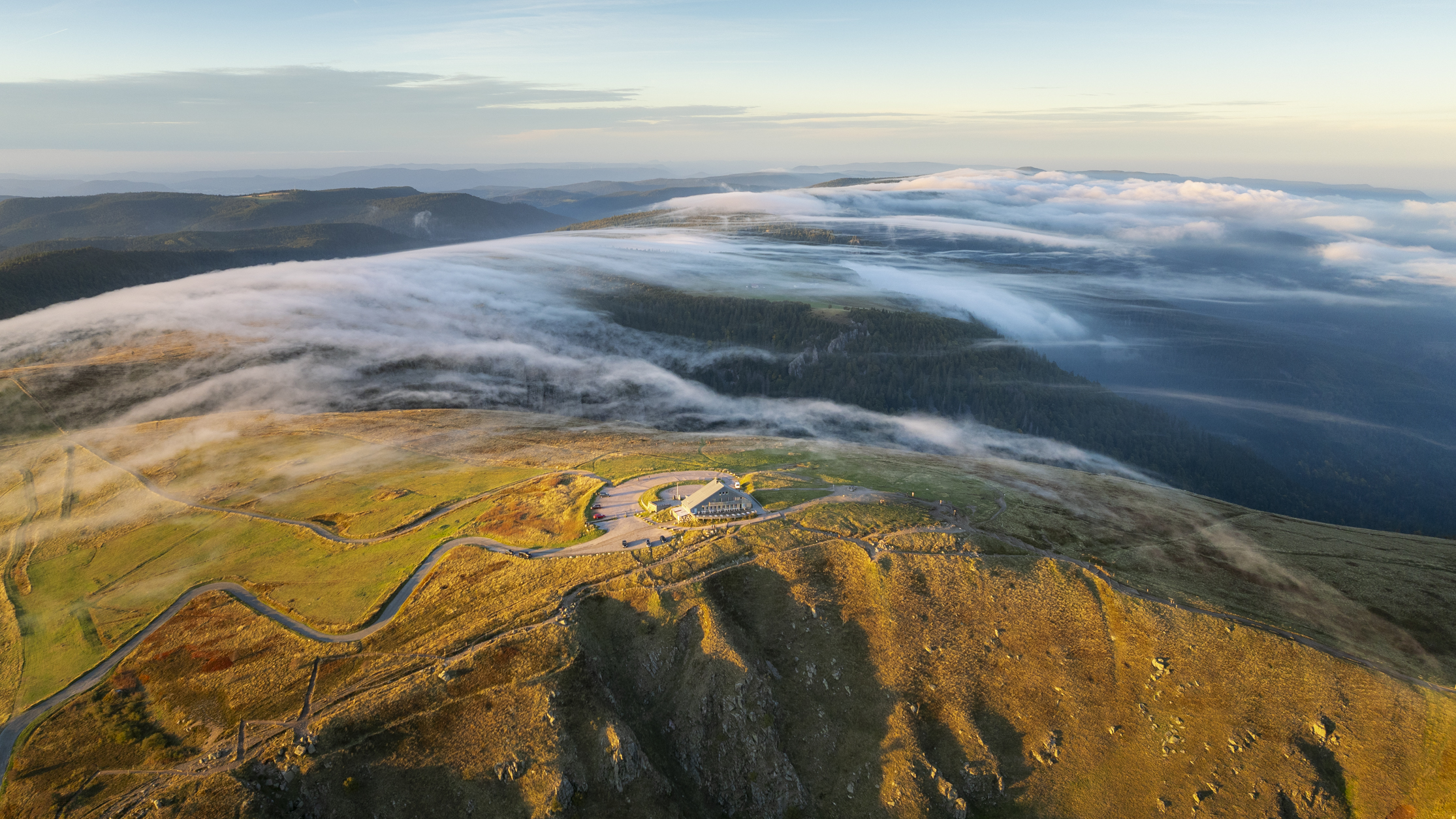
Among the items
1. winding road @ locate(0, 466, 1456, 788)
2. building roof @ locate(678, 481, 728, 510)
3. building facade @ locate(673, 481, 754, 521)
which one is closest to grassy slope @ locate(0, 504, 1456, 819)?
winding road @ locate(0, 466, 1456, 788)

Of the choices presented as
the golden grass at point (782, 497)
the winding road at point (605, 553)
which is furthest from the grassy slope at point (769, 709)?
the golden grass at point (782, 497)

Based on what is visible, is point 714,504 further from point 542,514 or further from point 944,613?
point 944,613

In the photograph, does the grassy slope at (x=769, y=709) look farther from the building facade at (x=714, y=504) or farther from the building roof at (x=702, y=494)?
the building roof at (x=702, y=494)

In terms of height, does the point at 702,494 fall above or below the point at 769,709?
above

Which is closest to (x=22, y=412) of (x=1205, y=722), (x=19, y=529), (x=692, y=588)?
(x=19, y=529)

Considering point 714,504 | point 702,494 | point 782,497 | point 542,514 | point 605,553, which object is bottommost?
point 782,497

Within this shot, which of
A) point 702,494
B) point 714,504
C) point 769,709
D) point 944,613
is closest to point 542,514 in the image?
point 702,494

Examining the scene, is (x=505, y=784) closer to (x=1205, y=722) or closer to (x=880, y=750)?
(x=880, y=750)

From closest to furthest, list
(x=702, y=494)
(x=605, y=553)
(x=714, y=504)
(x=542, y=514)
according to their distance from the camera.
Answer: (x=605, y=553) → (x=714, y=504) → (x=702, y=494) → (x=542, y=514)
